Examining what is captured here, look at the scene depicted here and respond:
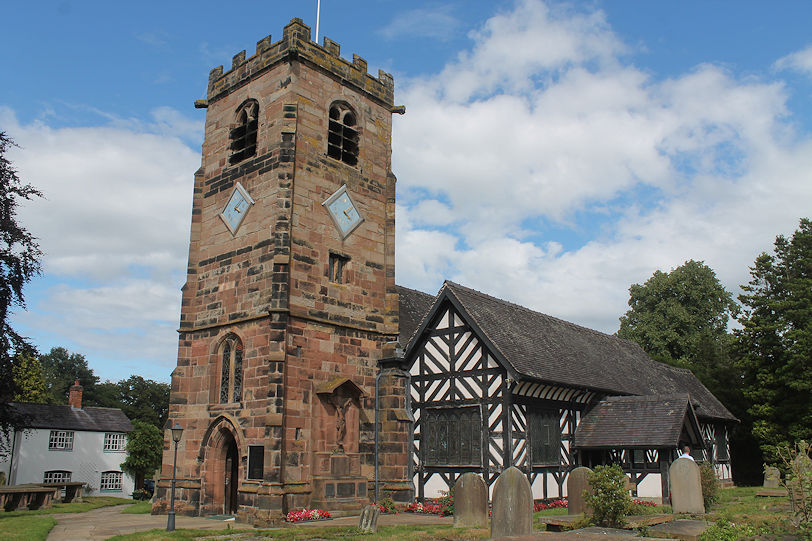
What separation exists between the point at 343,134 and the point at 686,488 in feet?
49.9

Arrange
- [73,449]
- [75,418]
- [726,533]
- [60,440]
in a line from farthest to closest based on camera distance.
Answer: [75,418], [73,449], [60,440], [726,533]

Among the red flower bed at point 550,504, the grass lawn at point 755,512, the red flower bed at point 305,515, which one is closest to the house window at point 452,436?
the red flower bed at point 550,504

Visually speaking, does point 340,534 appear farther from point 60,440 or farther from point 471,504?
point 60,440

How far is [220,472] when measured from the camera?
2045cm

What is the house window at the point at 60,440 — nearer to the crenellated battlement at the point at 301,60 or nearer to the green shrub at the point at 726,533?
the crenellated battlement at the point at 301,60

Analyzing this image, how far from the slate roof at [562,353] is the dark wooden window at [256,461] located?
647 cm

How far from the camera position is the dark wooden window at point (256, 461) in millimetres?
18592

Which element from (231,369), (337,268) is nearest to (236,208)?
(337,268)

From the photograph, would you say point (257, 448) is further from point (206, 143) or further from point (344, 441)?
point (206, 143)

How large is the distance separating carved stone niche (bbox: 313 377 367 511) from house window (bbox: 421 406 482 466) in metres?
2.49

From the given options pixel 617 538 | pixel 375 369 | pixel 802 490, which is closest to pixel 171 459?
pixel 375 369

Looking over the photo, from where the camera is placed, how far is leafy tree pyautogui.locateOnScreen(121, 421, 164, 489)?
4631 cm

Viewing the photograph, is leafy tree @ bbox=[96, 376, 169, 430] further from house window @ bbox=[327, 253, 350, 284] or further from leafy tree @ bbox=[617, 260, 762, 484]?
house window @ bbox=[327, 253, 350, 284]

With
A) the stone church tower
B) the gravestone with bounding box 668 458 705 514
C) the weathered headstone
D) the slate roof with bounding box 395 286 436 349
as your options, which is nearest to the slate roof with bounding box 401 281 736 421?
the slate roof with bounding box 395 286 436 349
